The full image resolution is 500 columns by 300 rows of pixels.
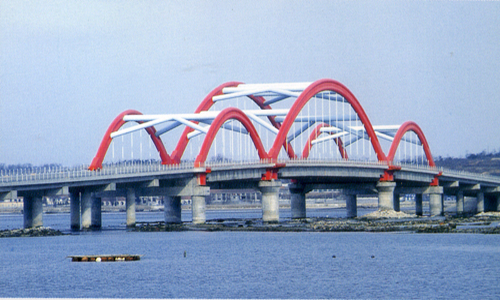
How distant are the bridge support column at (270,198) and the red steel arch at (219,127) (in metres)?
3.68

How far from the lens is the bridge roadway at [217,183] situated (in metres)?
87.9

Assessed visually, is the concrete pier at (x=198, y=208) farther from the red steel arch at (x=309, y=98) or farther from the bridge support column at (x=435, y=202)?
the bridge support column at (x=435, y=202)

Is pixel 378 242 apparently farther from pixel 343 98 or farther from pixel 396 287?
pixel 343 98

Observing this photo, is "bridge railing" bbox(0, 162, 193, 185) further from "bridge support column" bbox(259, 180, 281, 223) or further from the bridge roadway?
"bridge support column" bbox(259, 180, 281, 223)

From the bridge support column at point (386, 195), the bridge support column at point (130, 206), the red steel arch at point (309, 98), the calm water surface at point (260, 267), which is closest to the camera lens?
the calm water surface at point (260, 267)

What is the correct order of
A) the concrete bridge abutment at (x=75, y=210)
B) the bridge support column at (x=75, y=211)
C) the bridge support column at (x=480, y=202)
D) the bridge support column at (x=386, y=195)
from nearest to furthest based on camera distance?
the concrete bridge abutment at (x=75, y=210)
the bridge support column at (x=75, y=211)
the bridge support column at (x=386, y=195)
the bridge support column at (x=480, y=202)

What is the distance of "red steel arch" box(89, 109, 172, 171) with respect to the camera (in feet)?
351

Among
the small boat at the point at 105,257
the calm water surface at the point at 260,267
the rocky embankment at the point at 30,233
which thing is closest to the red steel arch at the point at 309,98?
the calm water surface at the point at 260,267

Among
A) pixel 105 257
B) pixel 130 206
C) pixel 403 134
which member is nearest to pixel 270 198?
pixel 130 206

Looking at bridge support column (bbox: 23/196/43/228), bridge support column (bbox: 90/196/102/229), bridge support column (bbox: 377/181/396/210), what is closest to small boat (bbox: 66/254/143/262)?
bridge support column (bbox: 23/196/43/228)

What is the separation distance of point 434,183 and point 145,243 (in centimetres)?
7618

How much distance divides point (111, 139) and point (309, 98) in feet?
90.5

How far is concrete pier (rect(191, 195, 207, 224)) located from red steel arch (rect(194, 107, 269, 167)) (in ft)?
13.0

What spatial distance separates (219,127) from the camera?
112 meters
